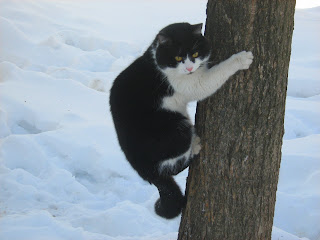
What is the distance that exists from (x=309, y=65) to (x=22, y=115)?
5.41m

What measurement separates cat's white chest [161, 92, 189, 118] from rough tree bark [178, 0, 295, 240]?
22 cm

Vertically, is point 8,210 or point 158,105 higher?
point 158,105

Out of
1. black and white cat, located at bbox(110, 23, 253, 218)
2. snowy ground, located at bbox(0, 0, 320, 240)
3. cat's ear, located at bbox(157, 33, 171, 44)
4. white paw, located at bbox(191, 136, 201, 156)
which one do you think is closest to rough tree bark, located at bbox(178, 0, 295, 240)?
white paw, located at bbox(191, 136, 201, 156)

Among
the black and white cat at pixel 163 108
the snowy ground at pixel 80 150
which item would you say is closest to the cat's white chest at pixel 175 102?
the black and white cat at pixel 163 108

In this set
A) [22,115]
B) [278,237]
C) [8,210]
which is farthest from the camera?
[22,115]

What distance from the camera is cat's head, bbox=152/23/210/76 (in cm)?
241

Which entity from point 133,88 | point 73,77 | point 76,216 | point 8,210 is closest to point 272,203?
point 133,88

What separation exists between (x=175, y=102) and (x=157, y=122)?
18cm

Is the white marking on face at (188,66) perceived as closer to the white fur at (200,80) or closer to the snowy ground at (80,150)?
the white fur at (200,80)

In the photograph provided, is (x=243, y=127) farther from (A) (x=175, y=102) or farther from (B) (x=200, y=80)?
(A) (x=175, y=102)

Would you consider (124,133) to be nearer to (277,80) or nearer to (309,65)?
(277,80)

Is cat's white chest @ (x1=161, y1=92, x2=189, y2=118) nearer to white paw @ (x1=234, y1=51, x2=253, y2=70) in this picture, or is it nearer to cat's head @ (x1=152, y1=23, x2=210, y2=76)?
cat's head @ (x1=152, y1=23, x2=210, y2=76)

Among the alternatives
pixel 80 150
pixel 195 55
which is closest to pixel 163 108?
pixel 195 55

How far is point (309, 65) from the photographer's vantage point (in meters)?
7.67
